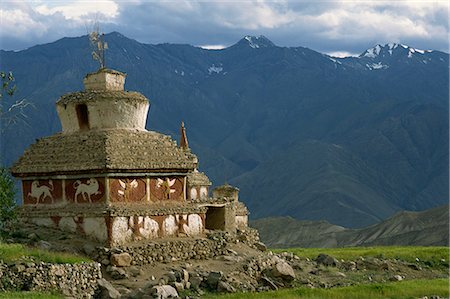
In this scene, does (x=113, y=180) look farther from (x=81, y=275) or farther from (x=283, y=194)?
(x=283, y=194)

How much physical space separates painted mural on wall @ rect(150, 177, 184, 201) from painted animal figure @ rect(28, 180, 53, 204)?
3834mm

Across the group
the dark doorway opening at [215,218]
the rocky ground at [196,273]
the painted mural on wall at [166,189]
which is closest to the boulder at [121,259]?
the rocky ground at [196,273]

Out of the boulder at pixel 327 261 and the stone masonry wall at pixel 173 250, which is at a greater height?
the stone masonry wall at pixel 173 250

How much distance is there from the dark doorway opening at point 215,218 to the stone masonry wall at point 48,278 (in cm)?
1064

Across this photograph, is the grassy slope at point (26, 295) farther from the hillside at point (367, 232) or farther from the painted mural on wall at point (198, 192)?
the hillside at point (367, 232)

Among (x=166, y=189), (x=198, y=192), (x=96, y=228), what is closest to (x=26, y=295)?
(x=96, y=228)

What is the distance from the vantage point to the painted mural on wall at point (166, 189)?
98.6 feet

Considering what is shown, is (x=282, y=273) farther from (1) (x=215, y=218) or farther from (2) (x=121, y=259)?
(2) (x=121, y=259)

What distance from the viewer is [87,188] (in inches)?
1139

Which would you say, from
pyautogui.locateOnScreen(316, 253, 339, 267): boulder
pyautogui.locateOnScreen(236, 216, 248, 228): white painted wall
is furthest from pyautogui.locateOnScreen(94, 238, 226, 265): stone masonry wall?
pyautogui.locateOnScreen(236, 216, 248, 228): white painted wall

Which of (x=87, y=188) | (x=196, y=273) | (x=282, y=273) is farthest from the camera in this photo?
(x=282, y=273)

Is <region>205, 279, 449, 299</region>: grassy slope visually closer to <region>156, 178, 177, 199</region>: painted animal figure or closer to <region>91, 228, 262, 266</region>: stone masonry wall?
<region>91, 228, 262, 266</region>: stone masonry wall

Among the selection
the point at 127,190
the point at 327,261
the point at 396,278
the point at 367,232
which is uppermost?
the point at 127,190

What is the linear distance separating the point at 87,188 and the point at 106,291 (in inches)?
217
